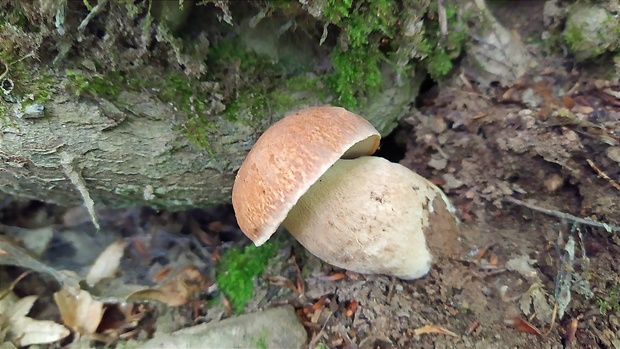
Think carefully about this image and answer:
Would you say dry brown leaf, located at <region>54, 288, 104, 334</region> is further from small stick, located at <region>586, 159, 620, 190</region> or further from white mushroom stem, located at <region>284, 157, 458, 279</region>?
small stick, located at <region>586, 159, 620, 190</region>

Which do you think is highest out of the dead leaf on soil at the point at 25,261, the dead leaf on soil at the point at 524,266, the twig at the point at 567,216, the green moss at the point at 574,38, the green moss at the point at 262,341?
the green moss at the point at 574,38

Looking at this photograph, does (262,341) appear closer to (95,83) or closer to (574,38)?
(95,83)

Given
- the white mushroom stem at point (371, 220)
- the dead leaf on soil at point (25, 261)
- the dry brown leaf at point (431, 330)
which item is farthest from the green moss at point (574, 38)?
the dead leaf on soil at point (25, 261)

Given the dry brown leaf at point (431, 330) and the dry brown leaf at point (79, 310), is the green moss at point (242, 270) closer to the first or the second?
the dry brown leaf at point (79, 310)

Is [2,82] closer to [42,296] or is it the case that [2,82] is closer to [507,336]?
[42,296]

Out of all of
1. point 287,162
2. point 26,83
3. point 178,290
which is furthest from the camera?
point 178,290

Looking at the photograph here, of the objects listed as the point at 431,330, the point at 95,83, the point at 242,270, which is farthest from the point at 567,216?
the point at 95,83
